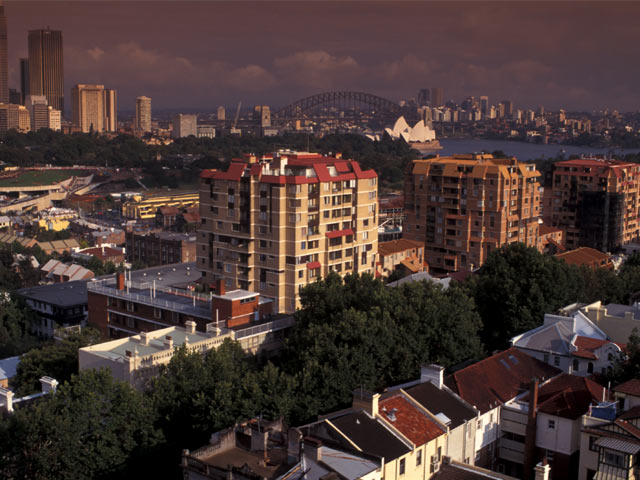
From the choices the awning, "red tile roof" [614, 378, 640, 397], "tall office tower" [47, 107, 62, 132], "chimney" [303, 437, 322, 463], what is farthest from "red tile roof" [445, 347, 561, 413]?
"tall office tower" [47, 107, 62, 132]

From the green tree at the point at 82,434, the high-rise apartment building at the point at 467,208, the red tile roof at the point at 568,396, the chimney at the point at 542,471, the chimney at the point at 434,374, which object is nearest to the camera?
the chimney at the point at 542,471

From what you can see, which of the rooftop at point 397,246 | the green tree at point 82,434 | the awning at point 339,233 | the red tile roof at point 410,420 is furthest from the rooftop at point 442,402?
the rooftop at point 397,246

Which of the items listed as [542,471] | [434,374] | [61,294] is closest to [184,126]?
[61,294]

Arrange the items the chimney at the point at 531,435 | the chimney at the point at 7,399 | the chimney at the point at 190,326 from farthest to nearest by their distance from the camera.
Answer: the chimney at the point at 190,326
the chimney at the point at 7,399
the chimney at the point at 531,435

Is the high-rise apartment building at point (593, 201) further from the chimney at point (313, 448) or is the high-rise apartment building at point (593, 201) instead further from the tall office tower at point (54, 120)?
the tall office tower at point (54, 120)

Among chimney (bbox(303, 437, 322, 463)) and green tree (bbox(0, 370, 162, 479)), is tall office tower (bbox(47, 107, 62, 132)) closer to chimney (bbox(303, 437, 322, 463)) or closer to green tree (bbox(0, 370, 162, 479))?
green tree (bbox(0, 370, 162, 479))

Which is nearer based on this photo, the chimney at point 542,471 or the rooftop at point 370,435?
the chimney at point 542,471

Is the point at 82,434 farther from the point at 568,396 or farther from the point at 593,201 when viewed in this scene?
the point at 593,201
